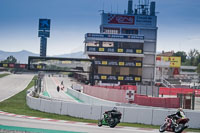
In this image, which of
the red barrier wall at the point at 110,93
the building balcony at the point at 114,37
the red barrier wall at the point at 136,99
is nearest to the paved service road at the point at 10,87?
the red barrier wall at the point at 110,93

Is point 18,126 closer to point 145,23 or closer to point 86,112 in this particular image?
Answer: point 86,112

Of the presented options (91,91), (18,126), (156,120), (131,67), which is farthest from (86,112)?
(131,67)

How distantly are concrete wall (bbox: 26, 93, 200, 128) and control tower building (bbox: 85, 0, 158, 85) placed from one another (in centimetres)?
2510

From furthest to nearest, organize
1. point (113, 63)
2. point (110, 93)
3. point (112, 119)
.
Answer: point (113, 63) < point (110, 93) < point (112, 119)

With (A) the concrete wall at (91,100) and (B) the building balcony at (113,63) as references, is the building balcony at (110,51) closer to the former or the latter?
(B) the building balcony at (113,63)

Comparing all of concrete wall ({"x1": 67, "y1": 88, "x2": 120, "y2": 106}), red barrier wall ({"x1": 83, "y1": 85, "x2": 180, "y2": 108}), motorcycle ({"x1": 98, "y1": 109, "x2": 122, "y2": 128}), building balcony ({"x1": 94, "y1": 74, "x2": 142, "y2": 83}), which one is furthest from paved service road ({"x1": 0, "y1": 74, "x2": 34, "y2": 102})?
motorcycle ({"x1": 98, "y1": 109, "x2": 122, "y2": 128})

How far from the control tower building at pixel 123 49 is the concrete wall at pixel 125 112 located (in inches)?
988

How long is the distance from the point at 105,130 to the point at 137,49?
37397 millimetres

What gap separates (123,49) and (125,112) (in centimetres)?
3142

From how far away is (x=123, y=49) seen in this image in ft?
178

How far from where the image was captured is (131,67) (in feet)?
172

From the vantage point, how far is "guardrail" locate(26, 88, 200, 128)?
896 inches

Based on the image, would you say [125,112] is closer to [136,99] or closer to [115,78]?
[136,99]

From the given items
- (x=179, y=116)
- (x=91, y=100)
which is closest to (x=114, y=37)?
(x=91, y=100)
